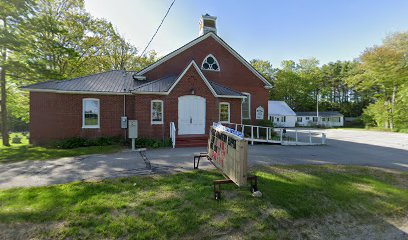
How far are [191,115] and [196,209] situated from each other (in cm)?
989

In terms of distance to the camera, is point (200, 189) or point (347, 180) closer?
point (200, 189)

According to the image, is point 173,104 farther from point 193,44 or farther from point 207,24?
point 207,24

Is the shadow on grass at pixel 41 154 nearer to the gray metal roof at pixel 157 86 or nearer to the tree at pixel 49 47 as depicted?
the gray metal roof at pixel 157 86

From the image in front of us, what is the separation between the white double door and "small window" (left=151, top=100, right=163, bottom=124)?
1170mm

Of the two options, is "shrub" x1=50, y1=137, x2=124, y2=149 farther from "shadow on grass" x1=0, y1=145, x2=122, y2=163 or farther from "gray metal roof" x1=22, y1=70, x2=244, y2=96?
"gray metal roof" x1=22, y1=70, x2=244, y2=96

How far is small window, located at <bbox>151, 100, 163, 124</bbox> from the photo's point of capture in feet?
45.2

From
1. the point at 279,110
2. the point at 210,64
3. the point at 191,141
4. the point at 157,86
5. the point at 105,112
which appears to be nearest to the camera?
the point at 191,141

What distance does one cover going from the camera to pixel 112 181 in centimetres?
624

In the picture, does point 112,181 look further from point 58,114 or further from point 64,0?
point 64,0

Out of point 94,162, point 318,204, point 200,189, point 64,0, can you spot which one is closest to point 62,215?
point 200,189

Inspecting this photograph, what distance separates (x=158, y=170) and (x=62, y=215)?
344 cm

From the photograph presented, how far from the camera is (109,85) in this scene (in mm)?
15164

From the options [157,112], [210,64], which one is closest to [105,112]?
[157,112]

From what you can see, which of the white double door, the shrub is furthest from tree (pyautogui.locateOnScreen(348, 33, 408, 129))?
the shrub
